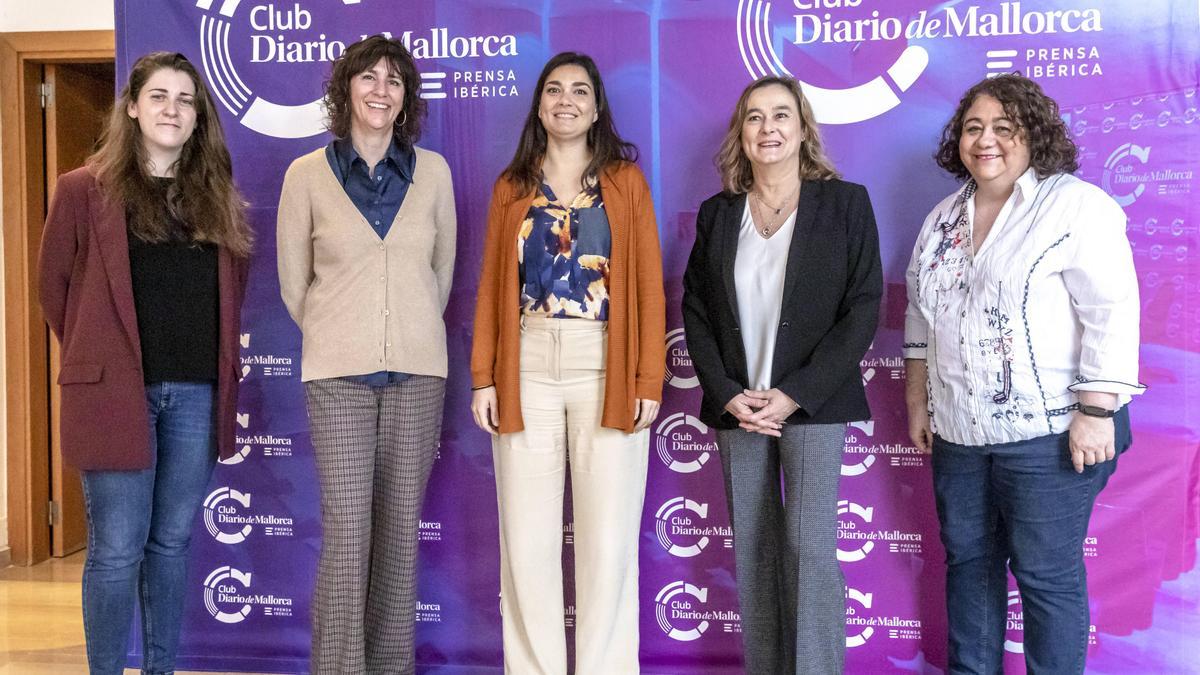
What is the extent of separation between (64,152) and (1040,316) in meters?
4.13

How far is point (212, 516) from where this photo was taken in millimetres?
2938

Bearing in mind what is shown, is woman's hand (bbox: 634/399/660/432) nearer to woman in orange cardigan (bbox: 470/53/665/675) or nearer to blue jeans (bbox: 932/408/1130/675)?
woman in orange cardigan (bbox: 470/53/665/675)

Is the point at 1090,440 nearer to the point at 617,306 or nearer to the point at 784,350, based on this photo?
the point at 784,350

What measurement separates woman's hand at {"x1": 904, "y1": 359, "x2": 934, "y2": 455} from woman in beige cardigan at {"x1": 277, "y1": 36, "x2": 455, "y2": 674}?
1.26 m

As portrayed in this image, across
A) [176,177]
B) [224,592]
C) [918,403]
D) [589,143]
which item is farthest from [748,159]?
[224,592]

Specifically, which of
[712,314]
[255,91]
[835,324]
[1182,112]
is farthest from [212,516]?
[1182,112]

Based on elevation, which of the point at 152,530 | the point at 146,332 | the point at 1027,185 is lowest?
the point at 152,530

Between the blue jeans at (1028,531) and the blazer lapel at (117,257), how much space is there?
1.99 meters

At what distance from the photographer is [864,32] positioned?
264cm

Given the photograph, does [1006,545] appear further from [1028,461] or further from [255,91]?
[255,91]

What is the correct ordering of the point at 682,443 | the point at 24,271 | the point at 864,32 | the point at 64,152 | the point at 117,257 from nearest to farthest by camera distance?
the point at 117,257
the point at 864,32
the point at 682,443
the point at 24,271
the point at 64,152

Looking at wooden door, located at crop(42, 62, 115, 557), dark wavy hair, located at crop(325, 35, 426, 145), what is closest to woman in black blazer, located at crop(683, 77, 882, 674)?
dark wavy hair, located at crop(325, 35, 426, 145)

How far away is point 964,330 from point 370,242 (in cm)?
150

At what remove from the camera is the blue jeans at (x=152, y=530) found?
2133mm
